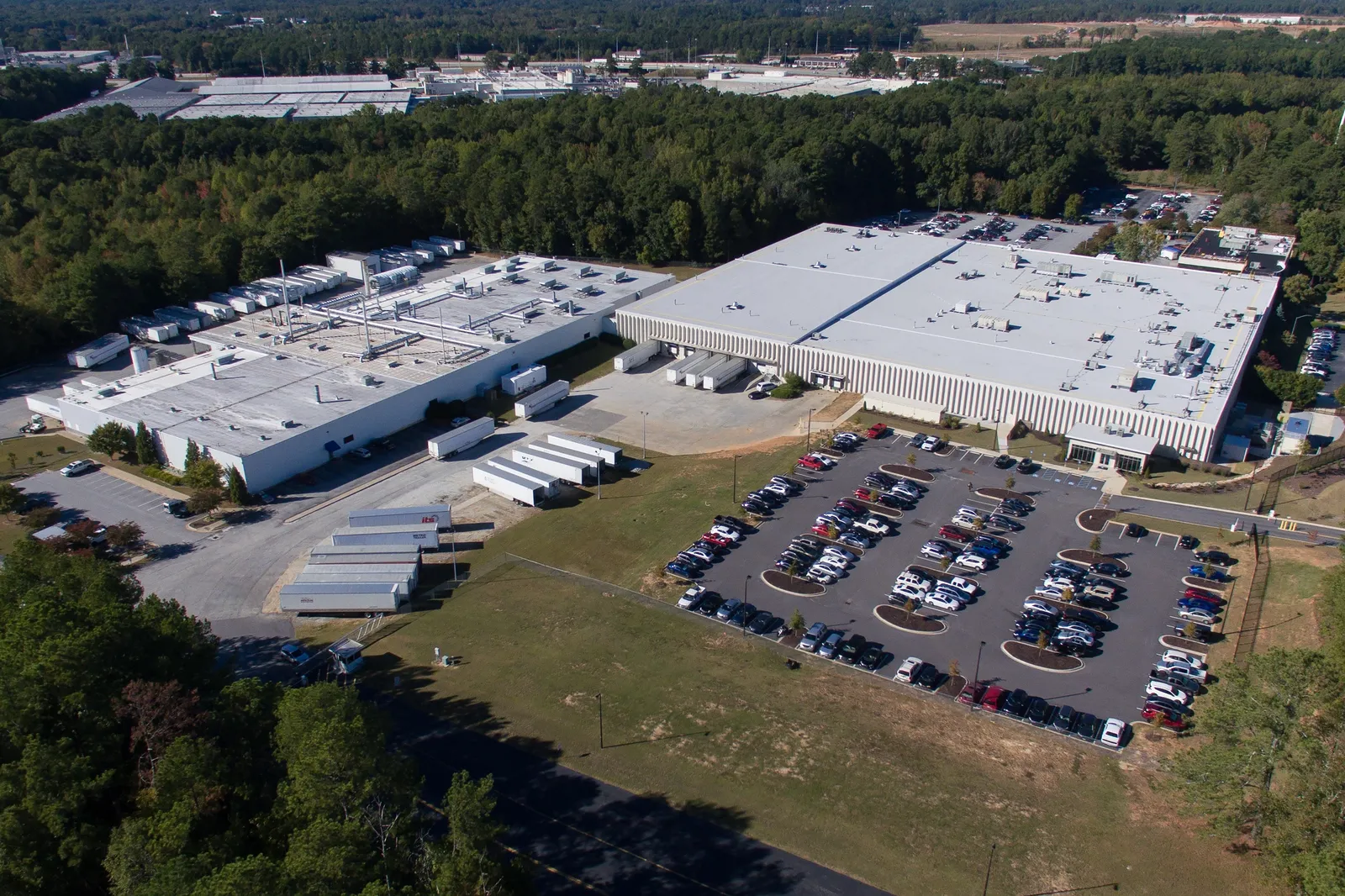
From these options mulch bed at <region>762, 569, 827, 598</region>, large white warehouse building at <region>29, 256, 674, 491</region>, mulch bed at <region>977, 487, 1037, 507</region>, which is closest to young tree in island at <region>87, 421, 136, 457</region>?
large white warehouse building at <region>29, 256, 674, 491</region>

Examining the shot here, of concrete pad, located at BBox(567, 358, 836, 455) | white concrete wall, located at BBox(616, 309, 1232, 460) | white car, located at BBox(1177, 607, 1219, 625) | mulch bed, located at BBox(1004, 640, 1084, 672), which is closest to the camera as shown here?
mulch bed, located at BBox(1004, 640, 1084, 672)

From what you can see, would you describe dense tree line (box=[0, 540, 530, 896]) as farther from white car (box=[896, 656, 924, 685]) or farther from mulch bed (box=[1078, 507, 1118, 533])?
mulch bed (box=[1078, 507, 1118, 533])

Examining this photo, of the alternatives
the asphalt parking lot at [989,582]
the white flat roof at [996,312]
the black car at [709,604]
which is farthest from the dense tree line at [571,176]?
the black car at [709,604]

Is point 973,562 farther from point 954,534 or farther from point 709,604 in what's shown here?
point 709,604

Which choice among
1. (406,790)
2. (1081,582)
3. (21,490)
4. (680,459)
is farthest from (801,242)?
(406,790)

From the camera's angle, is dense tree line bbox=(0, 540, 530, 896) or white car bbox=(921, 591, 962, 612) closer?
dense tree line bbox=(0, 540, 530, 896)

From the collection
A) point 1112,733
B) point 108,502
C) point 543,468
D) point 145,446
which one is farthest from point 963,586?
point 145,446
